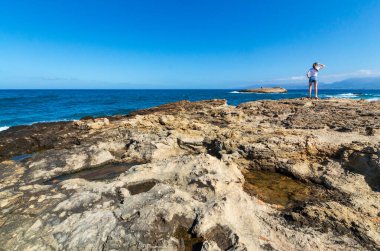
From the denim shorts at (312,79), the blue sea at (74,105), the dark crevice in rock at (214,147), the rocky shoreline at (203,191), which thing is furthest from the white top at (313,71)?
the blue sea at (74,105)

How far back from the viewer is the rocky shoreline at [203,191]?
4.25m

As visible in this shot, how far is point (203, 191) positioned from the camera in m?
5.70

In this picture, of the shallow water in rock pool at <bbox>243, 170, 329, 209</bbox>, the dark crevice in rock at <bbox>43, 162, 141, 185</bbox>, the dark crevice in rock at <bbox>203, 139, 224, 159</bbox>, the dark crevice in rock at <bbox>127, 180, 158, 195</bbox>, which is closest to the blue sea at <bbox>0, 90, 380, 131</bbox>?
the dark crevice in rock at <bbox>43, 162, 141, 185</bbox>

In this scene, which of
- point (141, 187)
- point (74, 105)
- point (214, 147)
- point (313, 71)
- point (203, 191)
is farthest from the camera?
point (74, 105)

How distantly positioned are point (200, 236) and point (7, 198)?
4599mm

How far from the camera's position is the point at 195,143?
9.29 metres

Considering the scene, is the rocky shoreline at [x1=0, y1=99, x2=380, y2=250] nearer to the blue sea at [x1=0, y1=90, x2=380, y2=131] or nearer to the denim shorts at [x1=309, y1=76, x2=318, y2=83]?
the denim shorts at [x1=309, y1=76, x2=318, y2=83]

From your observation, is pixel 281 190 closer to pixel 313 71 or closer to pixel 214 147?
pixel 214 147

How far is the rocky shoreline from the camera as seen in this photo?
14.0 feet

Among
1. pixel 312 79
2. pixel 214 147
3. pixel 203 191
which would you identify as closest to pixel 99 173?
pixel 203 191

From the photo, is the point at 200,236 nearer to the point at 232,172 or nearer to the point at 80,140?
the point at 232,172

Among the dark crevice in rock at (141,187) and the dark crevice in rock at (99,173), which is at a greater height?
the dark crevice in rock at (141,187)

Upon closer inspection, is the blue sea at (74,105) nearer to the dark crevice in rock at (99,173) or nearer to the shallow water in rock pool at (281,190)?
the dark crevice in rock at (99,173)

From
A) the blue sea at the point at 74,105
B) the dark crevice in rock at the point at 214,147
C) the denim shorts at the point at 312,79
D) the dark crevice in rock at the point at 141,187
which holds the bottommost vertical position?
the blue sea at the point at 74,105
